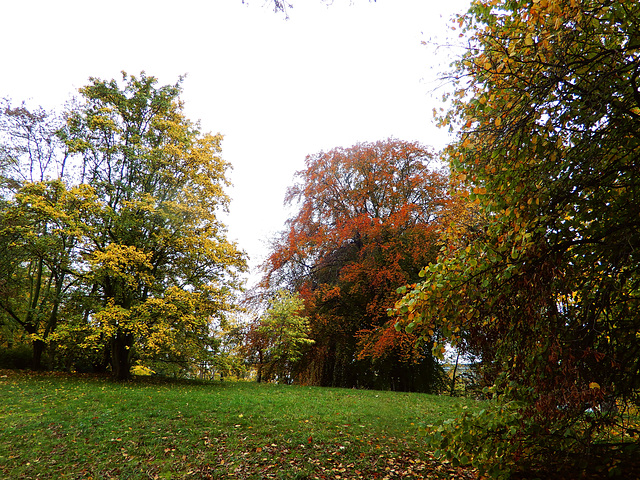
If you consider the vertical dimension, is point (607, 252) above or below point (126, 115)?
below

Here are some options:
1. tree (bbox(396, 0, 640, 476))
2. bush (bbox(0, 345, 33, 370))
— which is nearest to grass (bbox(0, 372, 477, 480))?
tree (bbox(396, 0, 640, 476))

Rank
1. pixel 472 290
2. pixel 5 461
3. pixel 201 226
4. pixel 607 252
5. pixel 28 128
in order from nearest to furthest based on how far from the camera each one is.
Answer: pixel 472 290
pixel 607 252
pixel 5 461
pixel 201 226
pixel 28 128

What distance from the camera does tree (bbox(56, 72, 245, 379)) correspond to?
1113 centimetres

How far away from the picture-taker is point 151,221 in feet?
40.3

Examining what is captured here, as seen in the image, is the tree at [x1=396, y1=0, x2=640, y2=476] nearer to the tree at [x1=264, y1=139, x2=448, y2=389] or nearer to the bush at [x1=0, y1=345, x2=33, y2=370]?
the tree at [x1=264, y1=139, x2=448, y2=389]

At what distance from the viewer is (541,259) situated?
9.47 feet

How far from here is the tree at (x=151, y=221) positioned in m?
11.1

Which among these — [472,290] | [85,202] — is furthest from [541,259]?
[85,202]

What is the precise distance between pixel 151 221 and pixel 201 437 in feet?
28.7

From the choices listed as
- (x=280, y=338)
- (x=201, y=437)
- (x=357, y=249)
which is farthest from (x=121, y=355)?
(x=357, y=249)

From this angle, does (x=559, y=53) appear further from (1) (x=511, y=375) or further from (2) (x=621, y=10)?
(1) (x=511, y=375)

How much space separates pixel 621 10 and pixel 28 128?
1859 centimetres

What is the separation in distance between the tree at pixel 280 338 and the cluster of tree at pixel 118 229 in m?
2.61

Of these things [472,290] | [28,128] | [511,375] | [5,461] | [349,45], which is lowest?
[5,461]
